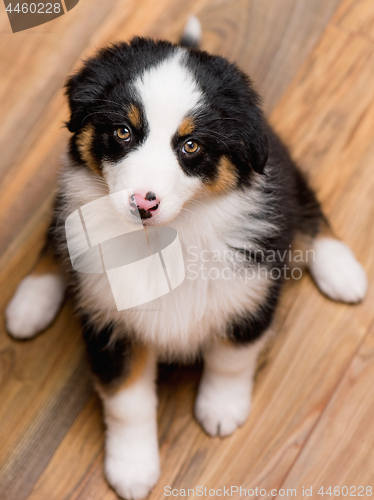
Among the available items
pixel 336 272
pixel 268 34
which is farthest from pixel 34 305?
pixel 268 34

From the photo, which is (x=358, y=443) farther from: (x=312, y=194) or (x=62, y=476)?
(x=62, y=476)

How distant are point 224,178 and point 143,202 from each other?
0.88ft

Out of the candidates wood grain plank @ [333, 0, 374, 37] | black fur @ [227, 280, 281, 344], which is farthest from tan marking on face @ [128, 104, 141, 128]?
wood grain plank @ [333, 0, 374, 37]

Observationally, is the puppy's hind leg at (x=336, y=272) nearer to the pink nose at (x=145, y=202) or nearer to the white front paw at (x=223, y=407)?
the white front paw at (x=223, y=407)

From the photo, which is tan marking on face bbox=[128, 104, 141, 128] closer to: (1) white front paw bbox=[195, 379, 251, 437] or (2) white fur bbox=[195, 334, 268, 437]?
(2) white fur bbox=[195, 334, 268, 437]

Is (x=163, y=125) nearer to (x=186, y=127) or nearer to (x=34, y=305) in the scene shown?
(x=186, y=127)

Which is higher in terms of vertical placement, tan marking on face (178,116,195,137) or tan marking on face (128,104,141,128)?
tan marking on face (128,104,141,128)

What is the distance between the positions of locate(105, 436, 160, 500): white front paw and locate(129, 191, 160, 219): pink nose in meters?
0.86

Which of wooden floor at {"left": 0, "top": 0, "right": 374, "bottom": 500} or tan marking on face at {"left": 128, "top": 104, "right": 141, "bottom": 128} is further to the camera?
wooden floor at {"left": 0, "top": 0, "right": 374, "bottom": 500}

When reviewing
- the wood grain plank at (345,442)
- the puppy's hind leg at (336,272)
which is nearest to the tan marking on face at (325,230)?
the puppy's hind leg at (336,272)

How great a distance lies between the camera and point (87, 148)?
1.32 meters

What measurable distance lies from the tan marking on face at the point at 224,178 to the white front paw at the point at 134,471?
2.80ft

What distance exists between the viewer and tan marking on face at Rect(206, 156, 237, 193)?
4.22 feet

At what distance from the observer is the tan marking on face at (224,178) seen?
1.29 metres
